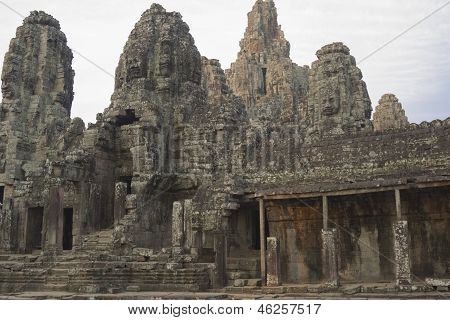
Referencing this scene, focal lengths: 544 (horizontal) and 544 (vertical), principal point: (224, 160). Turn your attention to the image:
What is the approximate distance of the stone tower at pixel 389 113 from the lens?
5214 centimetres

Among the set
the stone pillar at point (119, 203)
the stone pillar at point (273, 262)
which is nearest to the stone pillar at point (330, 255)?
the stone pillar at point (273, 262)

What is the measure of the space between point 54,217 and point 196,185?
20.9 feet

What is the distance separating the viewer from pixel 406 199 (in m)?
17.3

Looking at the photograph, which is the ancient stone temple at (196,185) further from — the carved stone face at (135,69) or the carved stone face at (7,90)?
the carved stone face at (7,90)

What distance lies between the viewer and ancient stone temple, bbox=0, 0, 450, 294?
56.2 feet

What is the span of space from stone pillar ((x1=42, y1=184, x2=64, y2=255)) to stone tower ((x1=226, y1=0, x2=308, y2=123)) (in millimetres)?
37482

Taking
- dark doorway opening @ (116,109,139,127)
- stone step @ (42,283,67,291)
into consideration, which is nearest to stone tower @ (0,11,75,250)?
dark doorway opening @ (116,109,139,127)

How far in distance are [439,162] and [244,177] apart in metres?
7.31

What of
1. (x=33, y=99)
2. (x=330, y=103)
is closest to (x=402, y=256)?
(x=330, y=103)

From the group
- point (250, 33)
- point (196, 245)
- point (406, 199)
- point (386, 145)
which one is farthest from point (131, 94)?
point (250, 33)

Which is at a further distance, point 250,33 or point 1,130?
point 250,33

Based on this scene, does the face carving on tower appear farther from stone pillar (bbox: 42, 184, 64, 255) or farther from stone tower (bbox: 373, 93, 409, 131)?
stone tower (bbox: 373, 93, 409, 131)

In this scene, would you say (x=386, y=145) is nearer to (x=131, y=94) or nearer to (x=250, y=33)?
(x=131, y=94)

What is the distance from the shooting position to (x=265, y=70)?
234 ft
